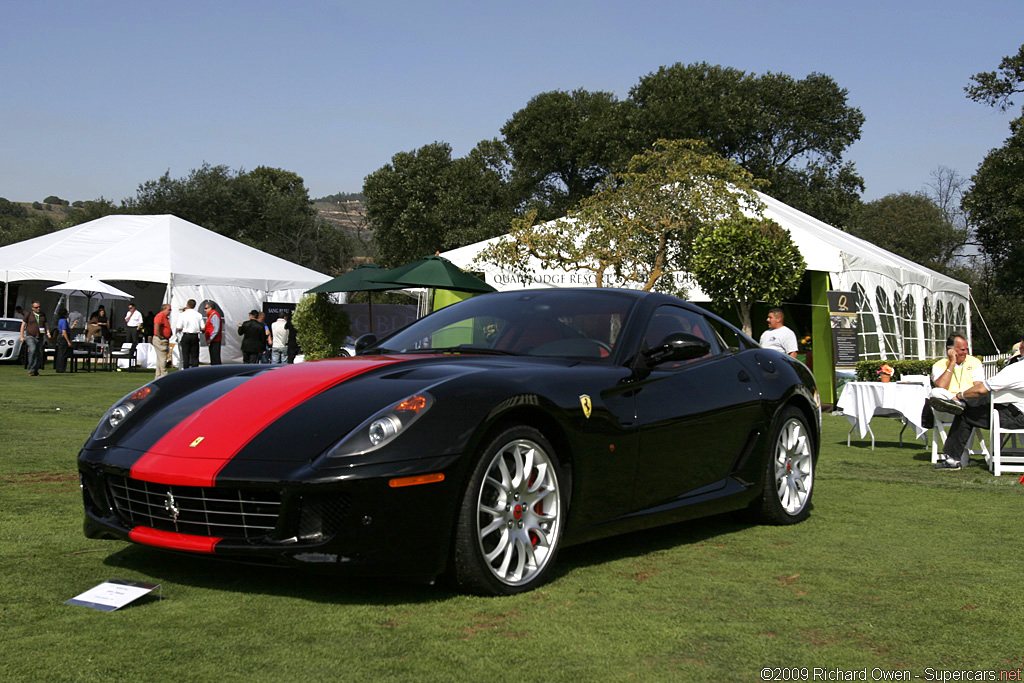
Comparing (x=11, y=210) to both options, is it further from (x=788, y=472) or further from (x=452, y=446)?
(x=452, y=446)

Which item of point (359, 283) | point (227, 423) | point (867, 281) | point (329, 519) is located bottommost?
point (329, 519)

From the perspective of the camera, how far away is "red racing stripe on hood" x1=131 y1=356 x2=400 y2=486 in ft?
12.7

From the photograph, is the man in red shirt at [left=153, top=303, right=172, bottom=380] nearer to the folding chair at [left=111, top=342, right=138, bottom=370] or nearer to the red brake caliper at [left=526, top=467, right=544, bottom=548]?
the folding chair at [left=111, top=342, right=138, bottom=370]

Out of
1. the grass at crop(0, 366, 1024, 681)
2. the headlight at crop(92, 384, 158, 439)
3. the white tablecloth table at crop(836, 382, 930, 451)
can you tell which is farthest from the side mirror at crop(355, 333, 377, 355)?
the white tablecloth table at crop(836, 382, 930, 451)

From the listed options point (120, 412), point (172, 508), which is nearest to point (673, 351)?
Answer: point (172, 508)

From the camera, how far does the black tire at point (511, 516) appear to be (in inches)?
153

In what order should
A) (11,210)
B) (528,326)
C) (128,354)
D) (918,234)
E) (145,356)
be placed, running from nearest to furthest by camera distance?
(528,326) < (128,354) < (145,356) < (918,234) < (11,210)

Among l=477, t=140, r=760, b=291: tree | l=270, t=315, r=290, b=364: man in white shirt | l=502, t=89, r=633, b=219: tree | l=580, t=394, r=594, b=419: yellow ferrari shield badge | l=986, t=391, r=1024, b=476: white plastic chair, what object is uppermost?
l=502, t=89, r=633, b=219: tree

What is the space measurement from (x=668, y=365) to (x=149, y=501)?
262 centimetres

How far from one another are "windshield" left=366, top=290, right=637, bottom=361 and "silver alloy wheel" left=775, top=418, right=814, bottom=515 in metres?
1.51

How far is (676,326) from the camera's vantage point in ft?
18.2

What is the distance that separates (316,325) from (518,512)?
2110 centimetres

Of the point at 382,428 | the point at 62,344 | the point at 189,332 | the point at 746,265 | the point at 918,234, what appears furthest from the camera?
the point at 918,234

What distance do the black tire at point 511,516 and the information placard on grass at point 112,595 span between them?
120 cm
